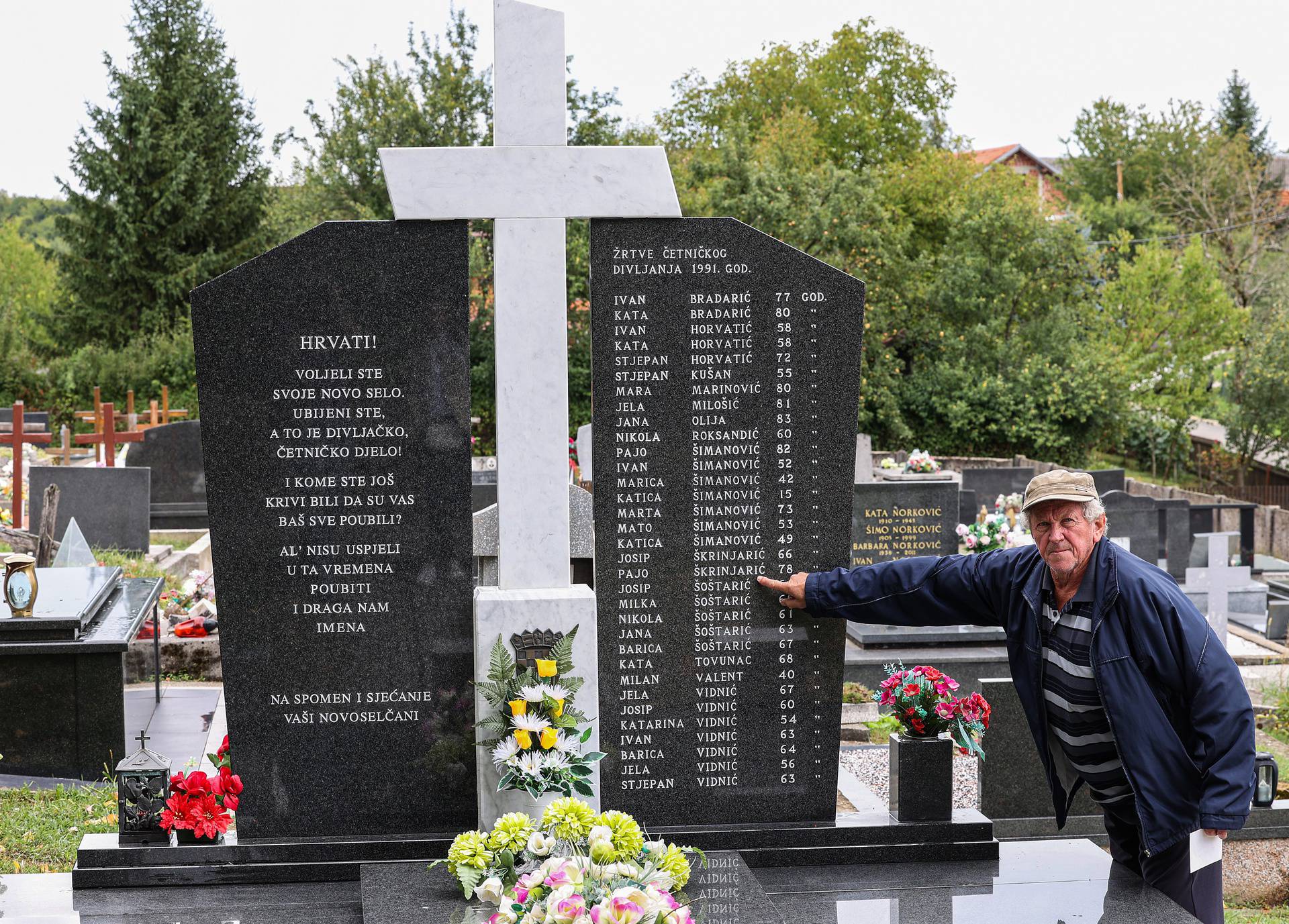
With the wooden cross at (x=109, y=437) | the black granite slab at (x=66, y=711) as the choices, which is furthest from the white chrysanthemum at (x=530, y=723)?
the wooden cross at (x=109, y=437)

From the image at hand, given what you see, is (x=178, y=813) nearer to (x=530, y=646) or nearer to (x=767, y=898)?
(x=530, y=646)

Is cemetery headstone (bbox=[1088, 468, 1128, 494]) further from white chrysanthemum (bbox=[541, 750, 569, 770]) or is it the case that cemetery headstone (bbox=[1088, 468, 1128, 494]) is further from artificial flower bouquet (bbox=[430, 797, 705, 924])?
artificial flower bouquet (bbox=[430, 797, 705, 924])

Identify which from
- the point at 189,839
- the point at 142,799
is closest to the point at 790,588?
the point at 189,839

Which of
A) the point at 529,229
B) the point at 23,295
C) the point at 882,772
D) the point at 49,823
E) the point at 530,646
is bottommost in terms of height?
the point at 882,772

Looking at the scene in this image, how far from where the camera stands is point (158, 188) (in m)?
30.9

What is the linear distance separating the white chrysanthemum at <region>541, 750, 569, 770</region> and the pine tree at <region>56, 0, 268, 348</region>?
28.3 metres

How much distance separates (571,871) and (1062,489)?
7.09 feet

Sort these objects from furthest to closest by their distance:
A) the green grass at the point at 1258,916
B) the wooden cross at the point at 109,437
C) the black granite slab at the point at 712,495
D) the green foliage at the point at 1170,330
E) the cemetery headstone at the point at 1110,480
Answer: the green foliage at the point at 1170,330
the cemetery headstone at the point at 1110,480
the wooden cross at the point at 109,437
the green grass at the point at 1258,916
the black granite slab at the point at 712,495

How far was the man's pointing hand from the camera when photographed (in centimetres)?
523

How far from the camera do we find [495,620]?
4.96m

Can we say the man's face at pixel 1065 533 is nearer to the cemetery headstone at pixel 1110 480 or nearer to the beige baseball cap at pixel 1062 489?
the beige baseball cap at pixel 1062 489

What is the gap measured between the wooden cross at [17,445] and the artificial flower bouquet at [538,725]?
1090 centimetres

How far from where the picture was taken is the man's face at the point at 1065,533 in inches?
170

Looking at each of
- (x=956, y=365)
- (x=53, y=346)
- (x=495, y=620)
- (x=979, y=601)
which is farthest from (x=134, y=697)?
(x=53, y=346)
